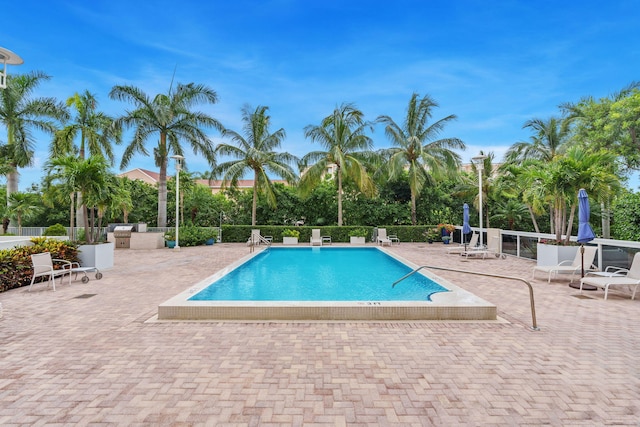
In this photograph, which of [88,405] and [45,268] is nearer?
[88,405]

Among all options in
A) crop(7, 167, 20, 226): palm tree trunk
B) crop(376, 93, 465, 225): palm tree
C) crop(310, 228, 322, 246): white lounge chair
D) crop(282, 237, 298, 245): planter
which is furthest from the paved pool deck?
crop(7, 167, 20, 226): palm tree trunk

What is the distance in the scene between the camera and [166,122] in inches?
730

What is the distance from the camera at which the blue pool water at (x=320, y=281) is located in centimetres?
738

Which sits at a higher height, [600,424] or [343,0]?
[343,0]

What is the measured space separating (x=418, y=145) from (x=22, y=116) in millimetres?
24505

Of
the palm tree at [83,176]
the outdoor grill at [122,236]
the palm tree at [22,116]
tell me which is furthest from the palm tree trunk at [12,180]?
the palm tree at [83,176]

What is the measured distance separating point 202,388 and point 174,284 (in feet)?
17.9

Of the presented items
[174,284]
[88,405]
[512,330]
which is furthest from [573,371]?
[174,284]

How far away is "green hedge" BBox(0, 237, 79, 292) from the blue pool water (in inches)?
177

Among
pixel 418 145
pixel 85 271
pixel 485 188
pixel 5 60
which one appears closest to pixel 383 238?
pixel 418 145

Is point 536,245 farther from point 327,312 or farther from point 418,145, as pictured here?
point 418,145

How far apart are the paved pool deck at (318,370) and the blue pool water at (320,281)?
6.25ft

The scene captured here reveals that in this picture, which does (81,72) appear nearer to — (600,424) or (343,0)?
(343,0)

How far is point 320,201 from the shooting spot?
22.4 metres
